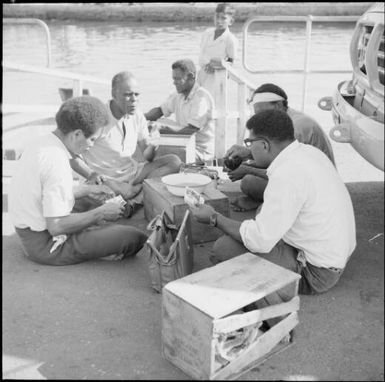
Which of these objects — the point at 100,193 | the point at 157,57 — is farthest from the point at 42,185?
the point at 157,57

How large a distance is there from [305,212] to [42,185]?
1.78 meters

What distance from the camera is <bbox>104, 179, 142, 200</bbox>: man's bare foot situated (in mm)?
4844

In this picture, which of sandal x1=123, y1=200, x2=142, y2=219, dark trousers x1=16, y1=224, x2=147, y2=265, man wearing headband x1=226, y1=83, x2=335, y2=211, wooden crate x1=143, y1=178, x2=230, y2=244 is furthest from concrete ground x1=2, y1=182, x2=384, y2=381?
man wearing headband x1=226, y1=83, x2=335, y2=211

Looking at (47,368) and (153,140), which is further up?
(153,140)

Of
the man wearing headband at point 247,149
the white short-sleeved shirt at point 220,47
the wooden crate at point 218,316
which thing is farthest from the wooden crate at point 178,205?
the white short-sleeved shirt at point 220,47

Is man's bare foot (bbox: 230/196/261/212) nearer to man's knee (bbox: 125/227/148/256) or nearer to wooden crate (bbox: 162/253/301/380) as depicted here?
man's knee (bbox: 125/227/148/256)

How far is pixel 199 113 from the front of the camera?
607 cm

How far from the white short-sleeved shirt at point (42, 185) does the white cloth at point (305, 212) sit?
4.11 ft

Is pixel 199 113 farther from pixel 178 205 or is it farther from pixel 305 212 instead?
pixel 305 212

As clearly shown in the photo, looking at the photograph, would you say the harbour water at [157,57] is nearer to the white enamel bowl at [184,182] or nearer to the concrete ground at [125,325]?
the white enamel bowl at [184,182]

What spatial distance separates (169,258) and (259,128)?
103cm

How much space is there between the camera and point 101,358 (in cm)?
291

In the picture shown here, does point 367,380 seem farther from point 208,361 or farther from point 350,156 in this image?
point 350,156

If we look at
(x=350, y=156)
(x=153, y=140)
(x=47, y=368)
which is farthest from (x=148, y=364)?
(x=350, y=156)
